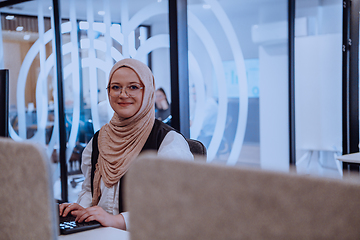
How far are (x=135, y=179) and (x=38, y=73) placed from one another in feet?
12.7

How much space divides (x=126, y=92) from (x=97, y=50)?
186cm

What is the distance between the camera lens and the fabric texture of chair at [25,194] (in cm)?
68

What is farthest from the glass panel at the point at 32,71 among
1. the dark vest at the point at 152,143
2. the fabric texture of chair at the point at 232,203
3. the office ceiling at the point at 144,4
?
the fabric texture of chair at the point at 232,203

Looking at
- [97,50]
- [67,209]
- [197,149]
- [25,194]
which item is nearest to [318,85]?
[97,50]

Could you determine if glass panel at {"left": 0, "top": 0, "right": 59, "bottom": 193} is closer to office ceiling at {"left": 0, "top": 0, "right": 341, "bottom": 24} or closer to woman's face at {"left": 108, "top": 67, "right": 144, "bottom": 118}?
office ceiling at {"left": 0, "top": 0, "right": 341, "bottom": 24}

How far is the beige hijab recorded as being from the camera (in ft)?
5.32

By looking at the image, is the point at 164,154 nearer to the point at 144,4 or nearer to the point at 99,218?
the point at 99,218

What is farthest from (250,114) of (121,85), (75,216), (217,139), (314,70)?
(75,216)

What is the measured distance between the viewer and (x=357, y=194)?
41cm

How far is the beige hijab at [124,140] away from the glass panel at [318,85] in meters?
2.34

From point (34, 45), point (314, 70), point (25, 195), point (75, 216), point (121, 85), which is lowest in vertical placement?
point (75, 216)

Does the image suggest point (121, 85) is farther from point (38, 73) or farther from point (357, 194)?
point (38, 73)

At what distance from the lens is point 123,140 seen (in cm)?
169

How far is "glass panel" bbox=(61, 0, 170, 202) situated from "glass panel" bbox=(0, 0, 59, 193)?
0.85ft
